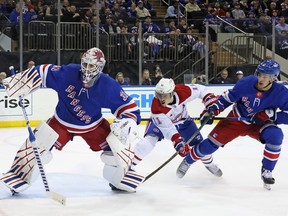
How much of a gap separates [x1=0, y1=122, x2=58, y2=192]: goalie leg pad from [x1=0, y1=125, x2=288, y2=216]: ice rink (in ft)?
0.32

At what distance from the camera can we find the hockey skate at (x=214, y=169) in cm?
579

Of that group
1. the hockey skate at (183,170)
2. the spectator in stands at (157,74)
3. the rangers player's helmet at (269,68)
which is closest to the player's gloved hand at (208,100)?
the rangers player's helmet at (269,68)

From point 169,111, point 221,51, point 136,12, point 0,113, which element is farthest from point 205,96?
point 136,12

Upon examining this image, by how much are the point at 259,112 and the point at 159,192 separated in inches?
37.9

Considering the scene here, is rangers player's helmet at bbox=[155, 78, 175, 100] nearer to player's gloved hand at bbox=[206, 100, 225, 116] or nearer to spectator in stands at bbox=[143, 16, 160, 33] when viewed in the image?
player's gloved hand at bbox=[206, 100, 225, 116]

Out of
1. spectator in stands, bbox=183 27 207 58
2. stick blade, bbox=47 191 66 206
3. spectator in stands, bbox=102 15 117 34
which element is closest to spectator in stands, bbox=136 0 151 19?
spectator in stands, bbox=102 15 117 34

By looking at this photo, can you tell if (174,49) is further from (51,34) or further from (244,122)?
(244,122)

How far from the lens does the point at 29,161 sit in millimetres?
4793

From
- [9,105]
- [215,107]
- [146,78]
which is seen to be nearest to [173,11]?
[146,78]

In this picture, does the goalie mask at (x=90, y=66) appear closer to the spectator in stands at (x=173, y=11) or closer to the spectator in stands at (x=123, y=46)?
the spectator in stands at (x=123, y=46)

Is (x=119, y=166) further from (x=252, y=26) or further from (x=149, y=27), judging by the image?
(x=252, y=26)

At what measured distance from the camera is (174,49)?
11125 millimetres

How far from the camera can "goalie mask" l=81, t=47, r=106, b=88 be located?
4754 millimetres

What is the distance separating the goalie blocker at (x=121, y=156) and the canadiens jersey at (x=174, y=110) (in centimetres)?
43
